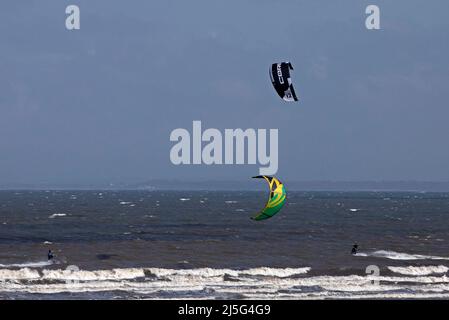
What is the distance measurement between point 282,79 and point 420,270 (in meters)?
19.8

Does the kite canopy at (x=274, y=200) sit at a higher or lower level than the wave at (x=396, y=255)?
higher

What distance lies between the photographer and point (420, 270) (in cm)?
4928

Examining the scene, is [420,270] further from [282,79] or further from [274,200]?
[282,79]

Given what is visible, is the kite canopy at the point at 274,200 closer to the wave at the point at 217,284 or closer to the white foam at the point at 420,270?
the wave at the point at 217,284

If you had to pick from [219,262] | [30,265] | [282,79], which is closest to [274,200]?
[282,79]

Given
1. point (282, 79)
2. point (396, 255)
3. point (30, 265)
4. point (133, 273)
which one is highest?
point (282, 79)

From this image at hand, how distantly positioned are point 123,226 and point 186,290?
54973mm

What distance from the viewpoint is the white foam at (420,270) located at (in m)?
48.1

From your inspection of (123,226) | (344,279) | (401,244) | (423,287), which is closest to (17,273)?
(344,279)

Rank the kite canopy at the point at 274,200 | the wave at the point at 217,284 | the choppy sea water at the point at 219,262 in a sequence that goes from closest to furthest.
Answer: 1. the kite canopy at the point at 274,200
2. the wave at the point at 217,284
3. the choppy sea water at the point at 219,262

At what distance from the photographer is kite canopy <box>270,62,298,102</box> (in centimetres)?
3779

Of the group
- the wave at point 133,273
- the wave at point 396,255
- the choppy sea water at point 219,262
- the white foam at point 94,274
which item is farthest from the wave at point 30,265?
the wave at point 396,255

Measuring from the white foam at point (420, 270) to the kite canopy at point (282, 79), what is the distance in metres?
17.6
